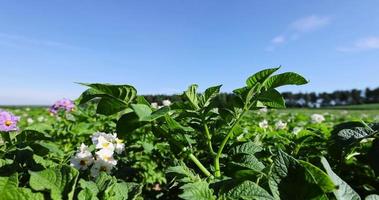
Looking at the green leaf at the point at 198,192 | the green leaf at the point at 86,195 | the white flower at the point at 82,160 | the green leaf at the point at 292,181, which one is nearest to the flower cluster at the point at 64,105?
the white flower at the point at 82,160

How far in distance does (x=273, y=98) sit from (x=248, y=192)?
0.39 metres

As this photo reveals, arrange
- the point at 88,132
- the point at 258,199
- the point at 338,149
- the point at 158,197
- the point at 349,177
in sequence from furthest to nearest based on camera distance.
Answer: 1. the point at 88,132
2. the point at 158,197
3. the point at 349,177
4. the point at 338,149
5. the point at 258,199

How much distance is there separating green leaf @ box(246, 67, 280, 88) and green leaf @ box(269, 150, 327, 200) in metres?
0.35

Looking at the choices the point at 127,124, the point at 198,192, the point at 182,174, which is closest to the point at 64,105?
the point at 127,124

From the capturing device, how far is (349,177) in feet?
6.01

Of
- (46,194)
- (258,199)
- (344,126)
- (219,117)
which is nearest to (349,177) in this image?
(344,126)

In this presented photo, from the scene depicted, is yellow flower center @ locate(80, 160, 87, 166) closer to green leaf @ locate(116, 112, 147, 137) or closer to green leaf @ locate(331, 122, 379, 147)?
green leaf @ locate(116, 112, 147, 137)

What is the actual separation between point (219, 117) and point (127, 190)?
51cm

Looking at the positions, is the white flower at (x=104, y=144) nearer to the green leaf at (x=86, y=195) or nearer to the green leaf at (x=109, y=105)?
the green leaf at (x=109, y=105)

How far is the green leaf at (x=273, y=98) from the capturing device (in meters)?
1.21

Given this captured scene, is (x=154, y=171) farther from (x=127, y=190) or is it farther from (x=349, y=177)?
(x=127, y=190)

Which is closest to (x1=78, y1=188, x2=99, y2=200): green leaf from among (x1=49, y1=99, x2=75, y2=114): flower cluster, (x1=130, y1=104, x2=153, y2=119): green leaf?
(x1=130, y1=104, x2=153, y2=119): green leaf

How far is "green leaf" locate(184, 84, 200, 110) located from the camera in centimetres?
127

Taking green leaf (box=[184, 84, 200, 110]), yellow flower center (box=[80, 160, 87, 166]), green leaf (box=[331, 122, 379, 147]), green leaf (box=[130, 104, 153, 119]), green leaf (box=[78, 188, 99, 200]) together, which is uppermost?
green leaf (box=[184, 84, 200, 110])
